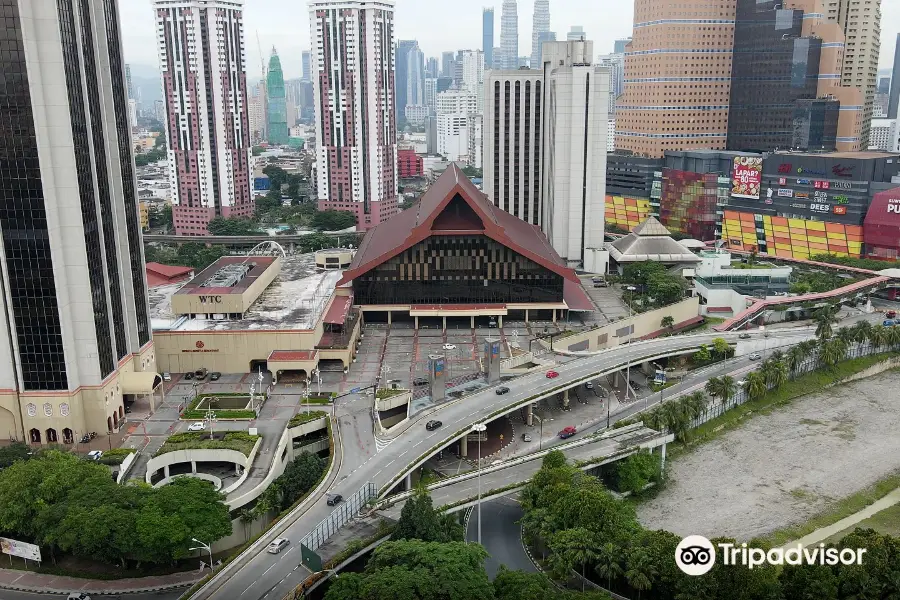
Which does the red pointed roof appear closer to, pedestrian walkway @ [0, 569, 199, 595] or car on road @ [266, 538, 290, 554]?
car on road @ [266, 538, 290, 554]

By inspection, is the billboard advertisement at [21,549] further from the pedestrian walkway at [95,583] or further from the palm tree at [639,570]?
the palm tree at [639,570]

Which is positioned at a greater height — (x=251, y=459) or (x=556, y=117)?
(x=556, y=117)

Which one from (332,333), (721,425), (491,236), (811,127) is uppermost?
(811,127)

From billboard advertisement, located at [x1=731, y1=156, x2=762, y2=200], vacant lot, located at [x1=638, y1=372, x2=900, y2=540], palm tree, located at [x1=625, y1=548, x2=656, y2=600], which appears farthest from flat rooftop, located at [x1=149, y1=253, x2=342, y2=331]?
billboard advertisement, located at [x1=731, y1=156, x2=762, y2=200]

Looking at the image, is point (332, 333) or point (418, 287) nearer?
point (332, 333)

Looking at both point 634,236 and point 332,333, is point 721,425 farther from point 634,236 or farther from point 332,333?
point 634,236

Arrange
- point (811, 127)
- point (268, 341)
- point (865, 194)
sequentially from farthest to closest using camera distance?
point (811, 127) → point (865, 194) → point (268, 341)

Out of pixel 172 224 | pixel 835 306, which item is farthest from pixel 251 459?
pixel 172 224
